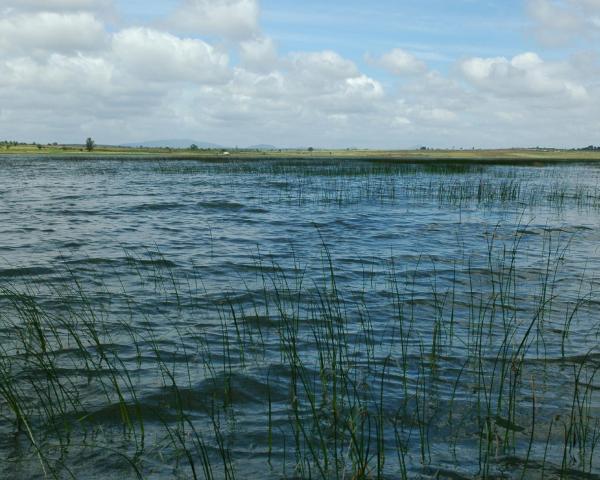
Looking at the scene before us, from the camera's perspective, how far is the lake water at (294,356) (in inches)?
199

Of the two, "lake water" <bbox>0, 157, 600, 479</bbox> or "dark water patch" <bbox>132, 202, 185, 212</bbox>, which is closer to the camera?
"lake water" <bbox>0, 157, 600, 479</bbox>

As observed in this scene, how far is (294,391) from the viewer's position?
552 centimetres

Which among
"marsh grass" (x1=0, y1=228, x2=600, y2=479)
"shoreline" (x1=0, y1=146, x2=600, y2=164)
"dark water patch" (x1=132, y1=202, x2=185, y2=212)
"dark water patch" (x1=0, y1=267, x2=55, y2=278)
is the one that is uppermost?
"shoreline" (x1=0, y1=146, x2=600, y2=164)

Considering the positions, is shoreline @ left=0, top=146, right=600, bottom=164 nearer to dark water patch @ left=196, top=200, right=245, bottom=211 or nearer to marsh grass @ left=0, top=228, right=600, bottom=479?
dark water patch @ left=196, top=200, right=245, bottom=211

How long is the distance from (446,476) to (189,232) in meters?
15.3

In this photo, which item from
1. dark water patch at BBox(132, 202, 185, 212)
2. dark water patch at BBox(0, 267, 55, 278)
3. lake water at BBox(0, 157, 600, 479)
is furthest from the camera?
dark water patch at BBox(132, 202, 185, 212)

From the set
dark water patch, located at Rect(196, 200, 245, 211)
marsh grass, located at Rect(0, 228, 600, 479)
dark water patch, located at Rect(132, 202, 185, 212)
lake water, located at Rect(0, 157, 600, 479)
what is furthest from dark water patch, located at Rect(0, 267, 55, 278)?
dark water patch, located at Rect(196, 200, 245, 211)

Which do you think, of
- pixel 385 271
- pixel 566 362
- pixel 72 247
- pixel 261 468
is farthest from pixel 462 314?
pixel 72 247

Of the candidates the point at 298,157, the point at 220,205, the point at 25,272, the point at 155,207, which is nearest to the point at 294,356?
the point at 25,272

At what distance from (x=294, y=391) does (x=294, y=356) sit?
43 cm

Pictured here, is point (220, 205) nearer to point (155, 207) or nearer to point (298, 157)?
point (155, 207)

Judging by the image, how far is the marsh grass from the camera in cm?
495

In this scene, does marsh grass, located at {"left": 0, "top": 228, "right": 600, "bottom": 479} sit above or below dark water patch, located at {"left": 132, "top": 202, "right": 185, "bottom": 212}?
below

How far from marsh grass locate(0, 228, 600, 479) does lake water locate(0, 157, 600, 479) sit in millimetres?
31
